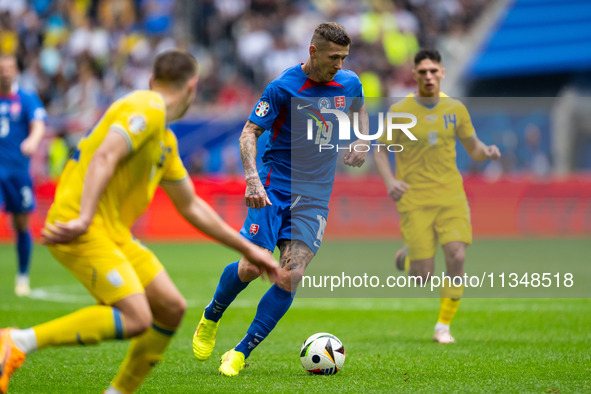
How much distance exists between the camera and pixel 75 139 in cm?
2172

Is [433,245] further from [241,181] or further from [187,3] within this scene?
[187,3]

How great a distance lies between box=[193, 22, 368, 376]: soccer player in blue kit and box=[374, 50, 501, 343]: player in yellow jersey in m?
1.55

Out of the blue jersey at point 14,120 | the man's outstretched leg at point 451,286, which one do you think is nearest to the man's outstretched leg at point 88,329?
the man's outstretched leg at point 451,286

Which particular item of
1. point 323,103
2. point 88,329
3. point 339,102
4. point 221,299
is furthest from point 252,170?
point 88,329

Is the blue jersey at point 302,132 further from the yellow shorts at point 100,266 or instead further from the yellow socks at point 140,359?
the yellow shorts at point 100,266

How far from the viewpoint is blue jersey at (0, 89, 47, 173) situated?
11.8m

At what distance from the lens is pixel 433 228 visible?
8.53 meters

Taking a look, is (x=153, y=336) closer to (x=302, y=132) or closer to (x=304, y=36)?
(x=302, y=132)

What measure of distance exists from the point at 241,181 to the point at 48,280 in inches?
306

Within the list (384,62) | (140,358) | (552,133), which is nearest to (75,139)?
(384,62)

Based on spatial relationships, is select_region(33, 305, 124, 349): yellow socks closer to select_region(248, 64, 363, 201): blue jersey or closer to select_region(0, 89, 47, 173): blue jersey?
select_region(248, 64, 363, 201): blue jersey

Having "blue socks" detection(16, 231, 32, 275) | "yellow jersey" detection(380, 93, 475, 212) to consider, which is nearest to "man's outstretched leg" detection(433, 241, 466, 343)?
"yellow jersey" detection(380, 93, 475, 212)

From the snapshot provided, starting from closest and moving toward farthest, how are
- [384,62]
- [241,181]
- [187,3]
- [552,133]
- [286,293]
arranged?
1. [286,293]
2. [241,181]
3. [552,133]
4. [384,62]
5. [187,3]

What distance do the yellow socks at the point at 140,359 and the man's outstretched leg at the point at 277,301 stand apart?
60.4 inches
